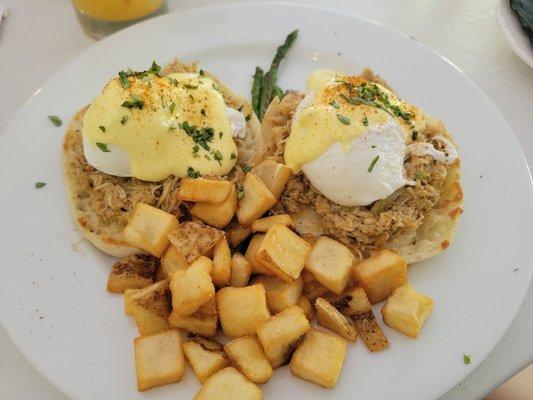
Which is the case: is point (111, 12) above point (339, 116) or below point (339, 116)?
below

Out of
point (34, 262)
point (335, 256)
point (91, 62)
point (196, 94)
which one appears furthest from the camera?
point (91, 62)

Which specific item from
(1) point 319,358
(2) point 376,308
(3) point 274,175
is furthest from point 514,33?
(1) point 319,358

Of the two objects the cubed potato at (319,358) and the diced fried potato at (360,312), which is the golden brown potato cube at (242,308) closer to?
the cubed potato at (319,358)

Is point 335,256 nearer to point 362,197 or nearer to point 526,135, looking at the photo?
point 362,197

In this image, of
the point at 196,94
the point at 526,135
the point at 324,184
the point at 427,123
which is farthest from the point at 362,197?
the point at 526,135

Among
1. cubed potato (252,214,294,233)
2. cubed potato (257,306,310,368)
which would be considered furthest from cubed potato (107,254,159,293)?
cubed potato (257,306,310,368)

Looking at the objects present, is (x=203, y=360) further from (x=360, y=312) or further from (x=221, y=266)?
(x=360, y=312)
